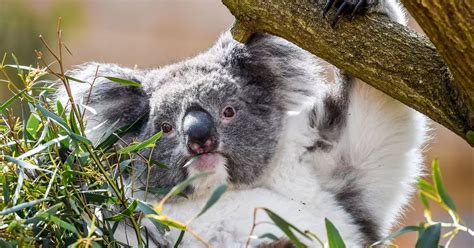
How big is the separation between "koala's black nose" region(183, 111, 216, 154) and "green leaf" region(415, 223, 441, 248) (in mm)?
966

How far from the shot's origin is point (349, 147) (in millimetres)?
2754

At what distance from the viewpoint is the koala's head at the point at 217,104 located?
2.67 meters

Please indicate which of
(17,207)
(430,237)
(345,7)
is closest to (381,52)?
(345,7)

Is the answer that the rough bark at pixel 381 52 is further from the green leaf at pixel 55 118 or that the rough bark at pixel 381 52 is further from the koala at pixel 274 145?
the green leaf at pixel 55 118

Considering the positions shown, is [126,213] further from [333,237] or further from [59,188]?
[333,237]

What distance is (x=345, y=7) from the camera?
7.18ft

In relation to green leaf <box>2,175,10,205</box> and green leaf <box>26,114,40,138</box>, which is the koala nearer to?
green leaf <box>26,114,40,138</box>

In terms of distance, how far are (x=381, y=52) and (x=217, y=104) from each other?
0.77 metres

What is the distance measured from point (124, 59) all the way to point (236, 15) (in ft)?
20.7

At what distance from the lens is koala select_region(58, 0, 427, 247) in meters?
2.67

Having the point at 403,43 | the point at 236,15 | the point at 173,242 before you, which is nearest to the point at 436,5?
the point at 403,43

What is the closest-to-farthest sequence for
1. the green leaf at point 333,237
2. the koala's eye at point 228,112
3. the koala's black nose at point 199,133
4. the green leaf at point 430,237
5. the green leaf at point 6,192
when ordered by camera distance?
the green leaf at point 430,237 → the green leaf at point 333,237 → the green leaf at point 6,192 → the koala's black nose at point 199,133 → the koala's eye at point 228,112

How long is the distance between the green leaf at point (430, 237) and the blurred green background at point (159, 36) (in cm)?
565

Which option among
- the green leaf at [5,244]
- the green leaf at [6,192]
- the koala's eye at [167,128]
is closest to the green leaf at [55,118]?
the green leaf at [6,192]
